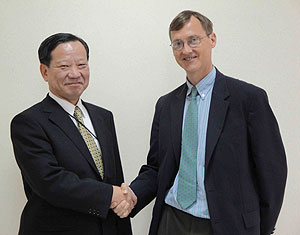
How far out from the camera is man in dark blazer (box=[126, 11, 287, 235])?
1495 mm

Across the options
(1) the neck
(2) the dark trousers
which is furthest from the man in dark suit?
(1) the neck

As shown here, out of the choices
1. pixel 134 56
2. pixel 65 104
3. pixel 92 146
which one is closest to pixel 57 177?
pixel 92 146

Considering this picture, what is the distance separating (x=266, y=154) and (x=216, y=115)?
11.4 inches

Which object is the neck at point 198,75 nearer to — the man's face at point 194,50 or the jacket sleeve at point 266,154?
the man's face at point 194,50

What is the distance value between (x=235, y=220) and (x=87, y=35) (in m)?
1.45

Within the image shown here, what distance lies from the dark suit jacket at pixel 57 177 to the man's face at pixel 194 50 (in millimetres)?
662

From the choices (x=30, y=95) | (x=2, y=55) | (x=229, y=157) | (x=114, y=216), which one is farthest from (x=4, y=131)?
(x=229, y=157)

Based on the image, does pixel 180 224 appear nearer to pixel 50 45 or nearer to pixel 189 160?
pixel 189 160

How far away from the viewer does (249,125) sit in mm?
1529

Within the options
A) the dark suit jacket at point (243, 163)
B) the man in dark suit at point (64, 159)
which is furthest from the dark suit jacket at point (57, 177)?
the dark suit jacket at point (243, 163)

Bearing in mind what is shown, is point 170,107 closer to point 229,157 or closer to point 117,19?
point 229,157

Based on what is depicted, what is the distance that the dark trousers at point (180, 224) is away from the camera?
60.4 inches

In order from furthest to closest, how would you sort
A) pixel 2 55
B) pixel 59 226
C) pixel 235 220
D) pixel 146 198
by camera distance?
pixel 2 55, pixel 146 198, pixel 59 226, pixel 235 220

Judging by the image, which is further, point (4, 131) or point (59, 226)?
point (4, 131)
